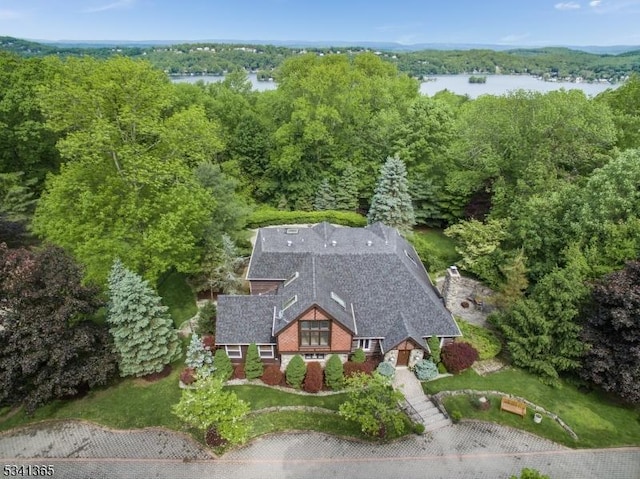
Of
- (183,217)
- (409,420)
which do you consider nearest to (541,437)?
(409,420)

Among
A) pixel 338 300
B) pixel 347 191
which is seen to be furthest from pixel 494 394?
pixel 347 191

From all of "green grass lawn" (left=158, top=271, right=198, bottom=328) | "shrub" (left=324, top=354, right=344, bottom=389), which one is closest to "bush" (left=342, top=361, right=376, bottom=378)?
"shrub" (left=324, top=354, right=344, bottom=389)

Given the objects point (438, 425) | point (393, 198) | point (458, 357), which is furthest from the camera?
point (393, 198)

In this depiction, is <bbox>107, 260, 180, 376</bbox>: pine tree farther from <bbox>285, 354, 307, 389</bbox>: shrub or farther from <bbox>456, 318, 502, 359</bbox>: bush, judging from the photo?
<bbox>456, 318, 502, 359</bbox>: bush

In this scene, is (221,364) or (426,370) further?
(426,370)

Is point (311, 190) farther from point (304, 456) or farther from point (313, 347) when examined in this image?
point (304, 456)

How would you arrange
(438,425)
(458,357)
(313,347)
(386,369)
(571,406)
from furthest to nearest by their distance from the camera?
(458,357)
(313,347)
(386,369)
(571,406)
(438,425)
